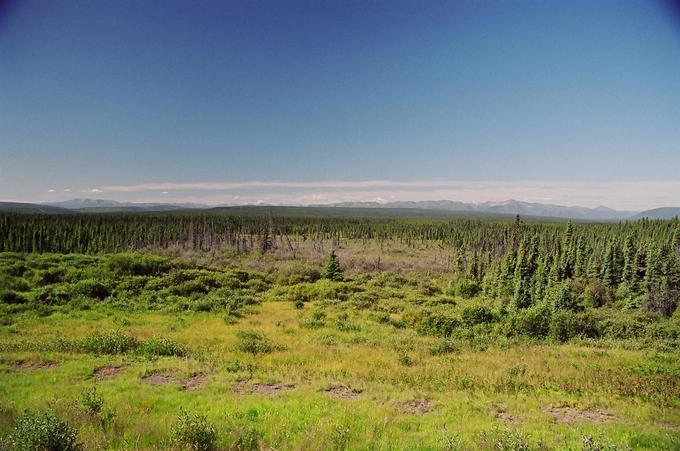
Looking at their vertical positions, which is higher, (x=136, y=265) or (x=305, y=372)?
(x=305, y=372)

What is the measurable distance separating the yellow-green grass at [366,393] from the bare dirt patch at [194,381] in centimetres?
26

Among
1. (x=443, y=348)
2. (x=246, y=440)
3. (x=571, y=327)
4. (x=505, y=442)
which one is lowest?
(x=571, y=327)

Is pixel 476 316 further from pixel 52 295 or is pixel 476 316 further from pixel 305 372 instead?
pixel 52 295

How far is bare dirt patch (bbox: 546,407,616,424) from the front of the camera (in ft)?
32.0

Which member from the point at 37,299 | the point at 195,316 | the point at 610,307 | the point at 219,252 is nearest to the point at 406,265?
the point at 610,307

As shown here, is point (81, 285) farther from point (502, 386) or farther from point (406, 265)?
point (406, 265)

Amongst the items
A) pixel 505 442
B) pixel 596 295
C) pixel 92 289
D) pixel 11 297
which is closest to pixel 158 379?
pixel 505 442

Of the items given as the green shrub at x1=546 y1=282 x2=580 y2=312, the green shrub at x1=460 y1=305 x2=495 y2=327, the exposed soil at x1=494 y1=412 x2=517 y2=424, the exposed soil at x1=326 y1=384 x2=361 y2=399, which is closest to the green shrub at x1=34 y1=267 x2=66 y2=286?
the exposed soil at x1=326 y1=384 x2=361 y2=399

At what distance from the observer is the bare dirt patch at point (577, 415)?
9750 mm

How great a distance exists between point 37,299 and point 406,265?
67370 mm

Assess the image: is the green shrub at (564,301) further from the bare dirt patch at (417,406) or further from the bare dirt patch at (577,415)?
the bare dirt patch at (417,406)

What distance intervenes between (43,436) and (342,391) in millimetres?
8058

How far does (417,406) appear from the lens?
10516mm

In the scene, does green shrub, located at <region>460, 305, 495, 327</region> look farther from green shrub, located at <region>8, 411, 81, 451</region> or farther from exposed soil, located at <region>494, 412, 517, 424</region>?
green shrub, located at <region>8, 411, 81, 451</region>
